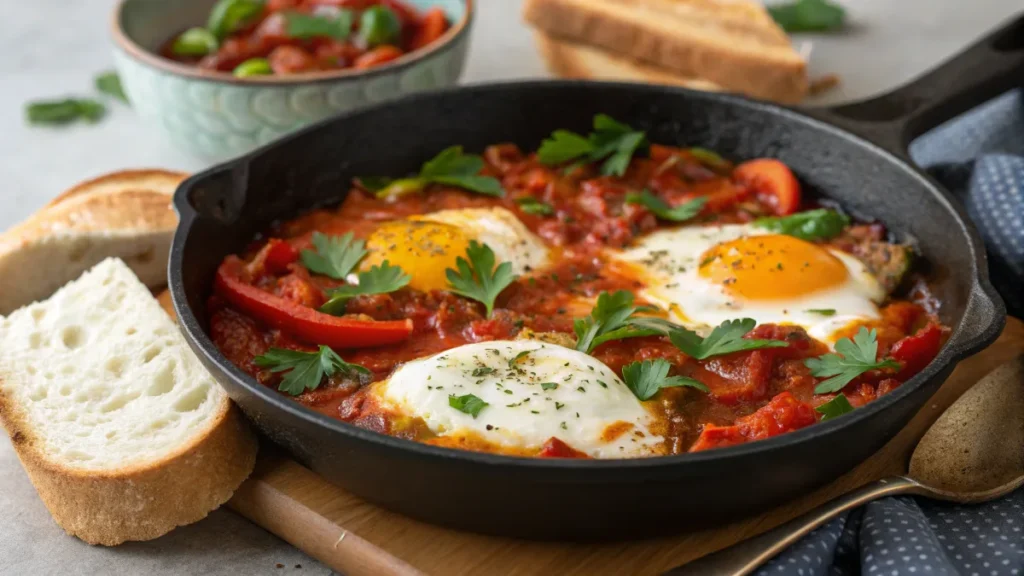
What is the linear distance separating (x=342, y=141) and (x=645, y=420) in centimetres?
202

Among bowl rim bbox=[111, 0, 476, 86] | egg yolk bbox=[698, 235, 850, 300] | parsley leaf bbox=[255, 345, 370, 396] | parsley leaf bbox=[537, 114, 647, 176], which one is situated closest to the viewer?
parsley leaf bbox=[255, 345, 370, 396]

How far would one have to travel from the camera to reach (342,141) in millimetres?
4570

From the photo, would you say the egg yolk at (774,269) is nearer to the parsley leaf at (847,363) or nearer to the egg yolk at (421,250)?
the parsley leaf at (847,363)

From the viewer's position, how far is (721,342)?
11.7 ft

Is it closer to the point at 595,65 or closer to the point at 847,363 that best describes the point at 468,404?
the point at 847,363

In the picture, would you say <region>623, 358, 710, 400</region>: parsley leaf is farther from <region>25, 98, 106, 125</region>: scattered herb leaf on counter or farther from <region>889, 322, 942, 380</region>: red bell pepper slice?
<region>25, 98, 106, 125</region>: scattered herb leaf on counter

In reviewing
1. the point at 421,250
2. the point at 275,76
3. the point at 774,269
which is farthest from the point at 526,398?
the point at 275,76

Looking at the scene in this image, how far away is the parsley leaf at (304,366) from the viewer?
135 inches

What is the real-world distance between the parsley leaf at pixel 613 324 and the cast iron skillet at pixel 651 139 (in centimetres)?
76

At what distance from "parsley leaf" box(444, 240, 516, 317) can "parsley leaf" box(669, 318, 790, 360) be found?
2.26ft

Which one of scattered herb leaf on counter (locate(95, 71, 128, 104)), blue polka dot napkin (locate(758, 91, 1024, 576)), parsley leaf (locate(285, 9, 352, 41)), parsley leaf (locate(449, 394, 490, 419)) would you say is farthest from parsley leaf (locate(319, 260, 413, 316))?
scattered herb leaf on counter (locate(95, 71, 128, 104))

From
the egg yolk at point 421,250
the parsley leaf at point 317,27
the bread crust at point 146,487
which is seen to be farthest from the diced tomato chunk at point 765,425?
the parsley leaf at point 317,27

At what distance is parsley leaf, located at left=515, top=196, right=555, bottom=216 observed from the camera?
452 centimetres

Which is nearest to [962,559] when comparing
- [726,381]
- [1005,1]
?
[726,381]
